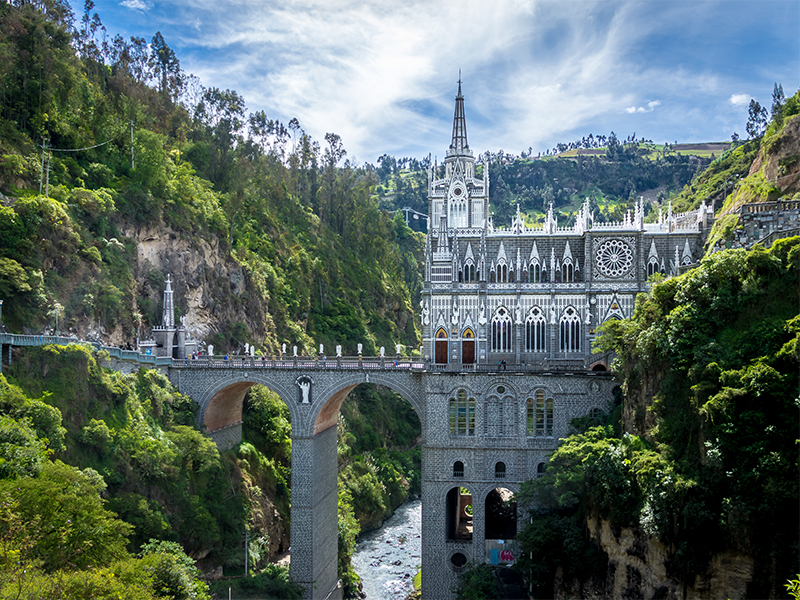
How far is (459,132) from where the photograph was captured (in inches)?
2164

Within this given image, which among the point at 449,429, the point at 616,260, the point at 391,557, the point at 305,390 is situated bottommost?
the point at 391,557

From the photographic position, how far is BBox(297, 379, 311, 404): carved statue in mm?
45750

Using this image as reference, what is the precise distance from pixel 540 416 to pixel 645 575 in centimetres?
1433

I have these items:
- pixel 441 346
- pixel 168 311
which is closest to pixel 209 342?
pixel 168 311

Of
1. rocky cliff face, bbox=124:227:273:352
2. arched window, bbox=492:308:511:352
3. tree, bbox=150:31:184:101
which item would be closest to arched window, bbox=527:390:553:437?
arched window, bbox=492:308:511:352

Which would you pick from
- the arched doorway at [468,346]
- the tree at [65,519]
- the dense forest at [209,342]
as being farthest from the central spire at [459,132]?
the tree at [65,519]

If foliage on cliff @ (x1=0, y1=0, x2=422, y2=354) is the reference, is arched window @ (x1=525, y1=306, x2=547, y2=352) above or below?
below

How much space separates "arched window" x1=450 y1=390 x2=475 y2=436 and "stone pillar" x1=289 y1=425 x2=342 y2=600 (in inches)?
377

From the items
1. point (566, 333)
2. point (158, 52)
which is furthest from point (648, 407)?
point (158, 52)

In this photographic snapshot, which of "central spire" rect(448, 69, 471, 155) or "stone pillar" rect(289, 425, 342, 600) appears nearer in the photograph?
"stone pillar" rect(289, 425, 342, 600)

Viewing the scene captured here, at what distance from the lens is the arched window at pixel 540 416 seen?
4334cm

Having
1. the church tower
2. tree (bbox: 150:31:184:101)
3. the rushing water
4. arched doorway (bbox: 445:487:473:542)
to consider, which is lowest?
the rushing water

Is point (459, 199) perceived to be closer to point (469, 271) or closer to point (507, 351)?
point (469, 271)

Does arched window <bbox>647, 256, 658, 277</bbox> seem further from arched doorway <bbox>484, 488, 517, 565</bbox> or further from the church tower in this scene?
arched doorway <bbox>484, 488, 517, 565</bbox>
